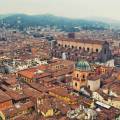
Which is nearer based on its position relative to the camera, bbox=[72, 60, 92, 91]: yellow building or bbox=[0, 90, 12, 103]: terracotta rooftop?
bbox=[0, 90, 12, 103]: terracotta rooftop

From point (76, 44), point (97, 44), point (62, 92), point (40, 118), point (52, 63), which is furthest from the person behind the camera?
point (76, 44)

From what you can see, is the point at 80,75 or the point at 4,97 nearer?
the point at 4,97

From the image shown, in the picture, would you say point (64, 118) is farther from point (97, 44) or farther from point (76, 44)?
point (76, 44)

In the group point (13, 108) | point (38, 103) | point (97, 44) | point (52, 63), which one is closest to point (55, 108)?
point (38, 103)

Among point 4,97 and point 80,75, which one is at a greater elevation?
point 80,75

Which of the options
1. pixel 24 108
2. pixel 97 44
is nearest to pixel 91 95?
pixel 24 108

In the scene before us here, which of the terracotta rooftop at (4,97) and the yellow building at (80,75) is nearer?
the terracotta rooftop at (4,97)

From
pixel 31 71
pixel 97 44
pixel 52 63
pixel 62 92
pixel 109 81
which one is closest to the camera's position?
pixel 62 92

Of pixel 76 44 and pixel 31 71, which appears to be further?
pixel 76 44

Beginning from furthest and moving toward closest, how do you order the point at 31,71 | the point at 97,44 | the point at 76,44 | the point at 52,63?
the point at 76,44 < the point at 97,44 < the point at 52,63 < the point at 31,71

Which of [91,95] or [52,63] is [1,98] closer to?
[91,95]
